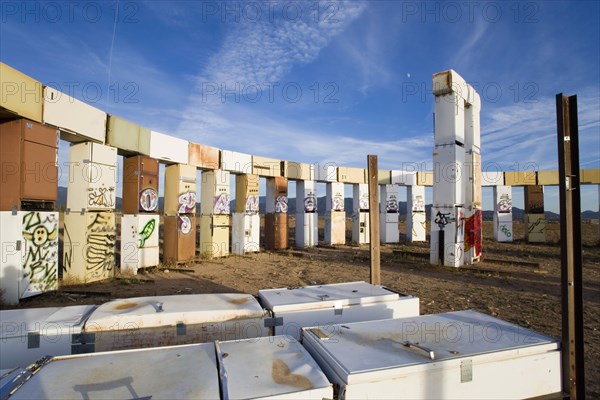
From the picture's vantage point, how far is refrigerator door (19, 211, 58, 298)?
754 centimetres

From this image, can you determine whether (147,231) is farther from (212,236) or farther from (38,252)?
(38,252)

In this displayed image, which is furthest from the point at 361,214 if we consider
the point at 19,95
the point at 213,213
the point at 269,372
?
the point at 269,372

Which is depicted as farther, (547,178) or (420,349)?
(547,178)

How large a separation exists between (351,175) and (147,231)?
1293 cm

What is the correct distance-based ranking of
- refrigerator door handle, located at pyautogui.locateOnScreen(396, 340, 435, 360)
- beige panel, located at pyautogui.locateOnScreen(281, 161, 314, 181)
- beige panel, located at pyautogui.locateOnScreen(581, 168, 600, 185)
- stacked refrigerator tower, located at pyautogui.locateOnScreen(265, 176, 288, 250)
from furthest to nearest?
beige panel, located at pyautogui.locateOnScreen(581, 168, 600, 185)
beige panel, located at pyautogui.locateOnScreen(281, 161, 314, 181)
stacked refrigerator tower, located at pyautogui.locateOnScreen(265, 176, 288, 250)
refrigerator door handle, located at pyautogui.locateOnScreen(396, 340, 435, 360)

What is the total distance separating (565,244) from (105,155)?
35.5ft

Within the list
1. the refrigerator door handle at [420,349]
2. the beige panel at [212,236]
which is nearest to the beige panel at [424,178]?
the beige panel at [212,236]

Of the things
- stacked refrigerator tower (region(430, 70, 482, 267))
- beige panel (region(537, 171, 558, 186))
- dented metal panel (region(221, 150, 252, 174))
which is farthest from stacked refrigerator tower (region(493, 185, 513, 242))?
dented metal panel (region(221, 150, 252, 174))

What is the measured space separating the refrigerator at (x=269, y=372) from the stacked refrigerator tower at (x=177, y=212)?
37.1 ft

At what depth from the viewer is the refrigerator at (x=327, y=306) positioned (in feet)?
12.2

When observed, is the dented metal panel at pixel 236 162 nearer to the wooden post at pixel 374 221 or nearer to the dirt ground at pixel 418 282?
the dirt ground at pixel 418 282

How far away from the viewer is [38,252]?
7.86 m

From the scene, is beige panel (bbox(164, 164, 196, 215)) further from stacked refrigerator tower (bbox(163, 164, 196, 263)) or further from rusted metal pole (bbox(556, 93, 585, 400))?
rusted metal pole (bbox(556, 93, 585, 400))

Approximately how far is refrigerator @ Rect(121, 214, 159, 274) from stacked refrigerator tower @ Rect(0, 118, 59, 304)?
116 inches
